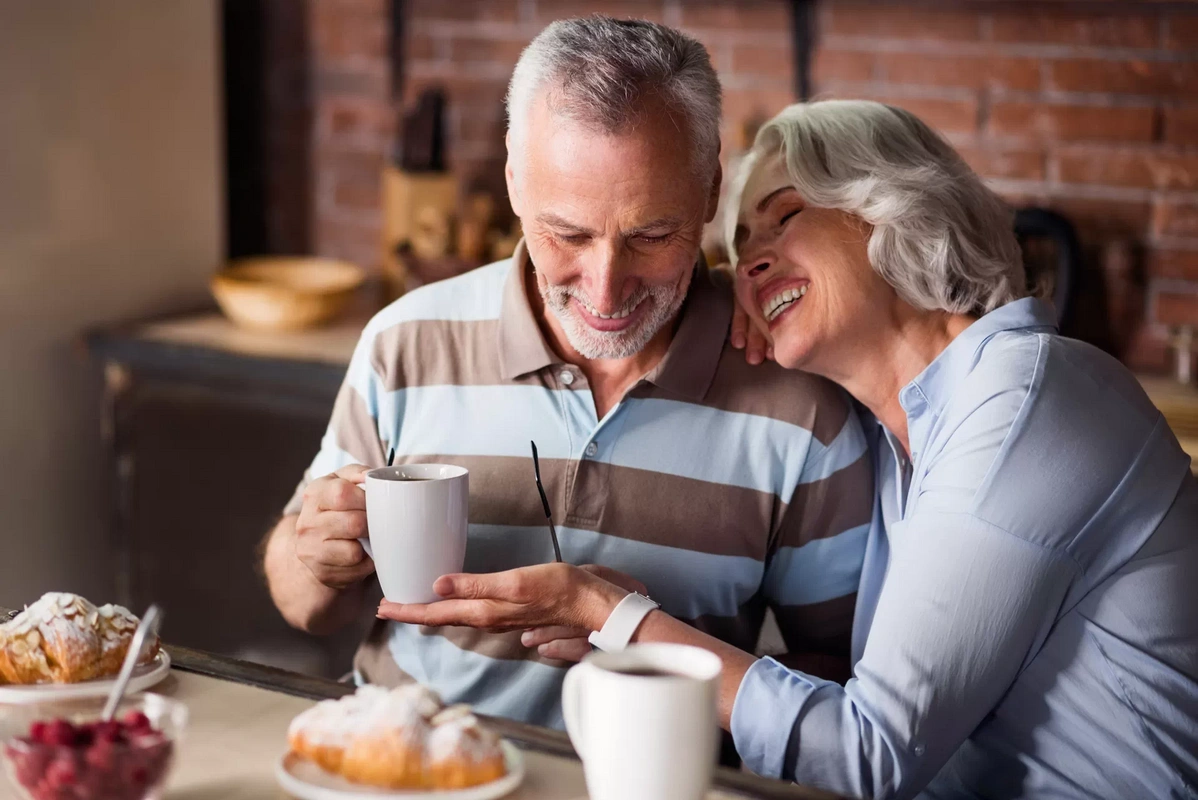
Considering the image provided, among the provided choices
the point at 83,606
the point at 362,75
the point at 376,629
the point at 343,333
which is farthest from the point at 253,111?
the point at 83,606

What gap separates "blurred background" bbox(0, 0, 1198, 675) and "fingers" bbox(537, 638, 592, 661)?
123 cm

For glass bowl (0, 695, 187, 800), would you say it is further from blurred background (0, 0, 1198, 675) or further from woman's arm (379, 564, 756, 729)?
blurred background (0, 0, 1198, 675)

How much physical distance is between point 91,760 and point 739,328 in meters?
0.91

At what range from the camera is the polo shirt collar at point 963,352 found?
1365mm

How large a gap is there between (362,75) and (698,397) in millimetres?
1850

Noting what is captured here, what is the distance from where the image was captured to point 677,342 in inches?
60.7

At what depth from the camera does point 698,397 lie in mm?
Answer: 1531

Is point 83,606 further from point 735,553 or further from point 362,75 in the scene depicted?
point 362,75

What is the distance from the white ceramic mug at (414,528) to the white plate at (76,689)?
21cm

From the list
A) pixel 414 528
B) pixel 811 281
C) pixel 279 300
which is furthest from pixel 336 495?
pixel 279 300

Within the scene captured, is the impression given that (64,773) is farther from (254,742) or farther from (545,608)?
(545,608)

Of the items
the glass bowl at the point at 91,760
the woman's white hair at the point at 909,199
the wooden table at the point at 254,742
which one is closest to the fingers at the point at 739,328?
the woman's white hair at the point at 909,199

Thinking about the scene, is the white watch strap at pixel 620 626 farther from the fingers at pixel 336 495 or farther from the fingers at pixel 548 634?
the fingers at pixel 336 495

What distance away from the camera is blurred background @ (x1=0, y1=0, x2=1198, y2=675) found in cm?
250
